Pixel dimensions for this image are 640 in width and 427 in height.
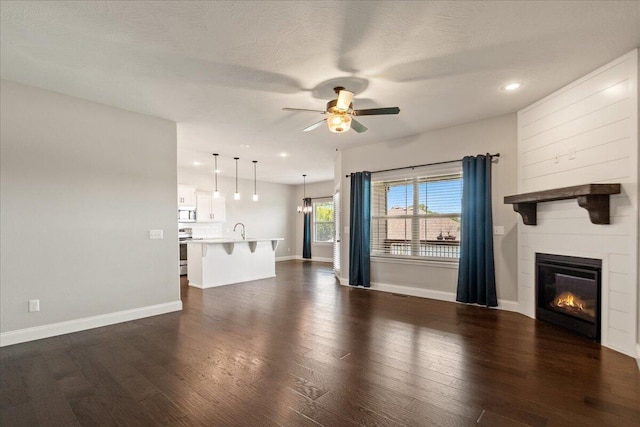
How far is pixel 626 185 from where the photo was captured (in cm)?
288

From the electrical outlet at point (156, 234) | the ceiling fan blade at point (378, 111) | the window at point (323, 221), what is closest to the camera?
the ceiling fan blade at point (378, 111)

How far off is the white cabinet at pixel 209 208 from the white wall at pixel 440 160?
14.6 ft

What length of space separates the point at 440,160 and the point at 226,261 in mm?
4602

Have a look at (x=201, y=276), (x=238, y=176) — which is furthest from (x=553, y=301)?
(x=238, y=176)

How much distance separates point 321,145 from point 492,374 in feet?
15.0

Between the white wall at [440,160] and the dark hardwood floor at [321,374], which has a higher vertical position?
the white wall at [440,160]

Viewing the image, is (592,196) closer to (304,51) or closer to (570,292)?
(570,292)

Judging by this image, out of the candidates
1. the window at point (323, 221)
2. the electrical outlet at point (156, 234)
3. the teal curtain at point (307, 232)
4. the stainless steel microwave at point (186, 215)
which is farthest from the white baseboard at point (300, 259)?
the electrical outlet at point (156, 234)

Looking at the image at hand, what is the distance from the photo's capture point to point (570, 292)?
3.54 metres

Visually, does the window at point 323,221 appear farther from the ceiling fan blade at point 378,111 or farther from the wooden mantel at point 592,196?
the wooden mantel at point 592,196

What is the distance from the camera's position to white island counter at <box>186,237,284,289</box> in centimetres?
607

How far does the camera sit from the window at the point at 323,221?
10453mm

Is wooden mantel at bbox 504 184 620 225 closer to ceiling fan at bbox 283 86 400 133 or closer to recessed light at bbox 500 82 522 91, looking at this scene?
recessed light at bbox 500 82 522 91

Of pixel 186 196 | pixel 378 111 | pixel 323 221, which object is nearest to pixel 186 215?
pixel 186 196
